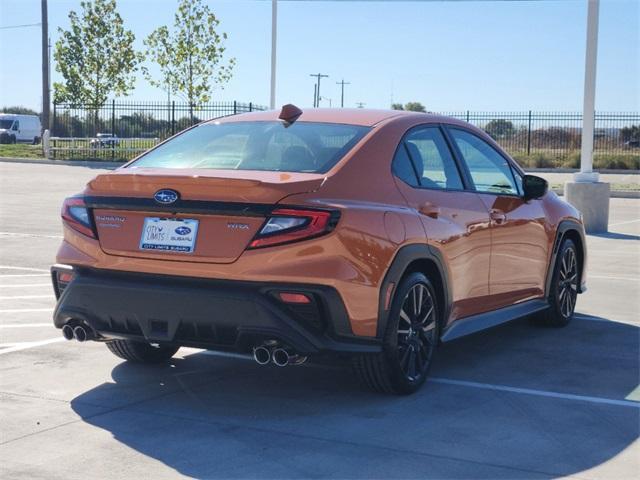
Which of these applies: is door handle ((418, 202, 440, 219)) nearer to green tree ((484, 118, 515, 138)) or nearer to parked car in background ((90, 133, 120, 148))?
parked car in background ((90, 133, 120, 148))

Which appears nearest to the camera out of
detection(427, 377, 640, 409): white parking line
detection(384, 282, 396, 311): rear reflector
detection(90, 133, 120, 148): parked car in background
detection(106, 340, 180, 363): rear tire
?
detection(384, 282, 396, 311): rear reflector

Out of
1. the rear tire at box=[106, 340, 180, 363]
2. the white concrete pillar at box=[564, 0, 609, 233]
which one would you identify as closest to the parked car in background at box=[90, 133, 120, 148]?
the white concrete pillar at box=[564, 0, 609, 233]

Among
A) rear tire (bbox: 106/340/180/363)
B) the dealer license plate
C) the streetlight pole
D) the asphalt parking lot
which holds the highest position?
the streetlight pole

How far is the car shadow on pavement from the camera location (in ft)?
15.2

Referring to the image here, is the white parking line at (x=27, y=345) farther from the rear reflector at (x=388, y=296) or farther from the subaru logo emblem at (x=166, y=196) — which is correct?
the rear reflector at (x=388, y=296)

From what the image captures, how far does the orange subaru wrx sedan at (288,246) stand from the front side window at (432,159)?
0.01 metres

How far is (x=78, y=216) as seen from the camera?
18.7ft

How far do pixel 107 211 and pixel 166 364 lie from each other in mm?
1446

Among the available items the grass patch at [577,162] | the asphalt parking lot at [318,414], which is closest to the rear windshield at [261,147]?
the asphalt parking lot at [318,414]

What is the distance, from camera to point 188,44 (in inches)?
1802

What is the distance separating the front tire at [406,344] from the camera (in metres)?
5.58

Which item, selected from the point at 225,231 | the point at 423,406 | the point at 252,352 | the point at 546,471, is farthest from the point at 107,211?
the point at 546,471

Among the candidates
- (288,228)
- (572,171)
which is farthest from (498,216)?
(572,171)

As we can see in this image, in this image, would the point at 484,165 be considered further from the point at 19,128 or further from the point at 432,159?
the point at 19,128
